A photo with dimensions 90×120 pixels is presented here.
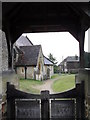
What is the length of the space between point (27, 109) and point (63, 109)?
2.61ft

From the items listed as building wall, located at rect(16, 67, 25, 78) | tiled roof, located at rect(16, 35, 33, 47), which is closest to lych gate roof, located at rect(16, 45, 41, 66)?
building wall, located at rect(16, 67, 25, 78)

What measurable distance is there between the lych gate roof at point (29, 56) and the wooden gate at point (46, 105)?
12.7m

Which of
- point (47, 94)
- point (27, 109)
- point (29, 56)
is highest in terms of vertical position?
point (29, 56)

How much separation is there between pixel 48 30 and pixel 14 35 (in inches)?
32.4

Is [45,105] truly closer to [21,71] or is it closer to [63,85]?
[63,85]

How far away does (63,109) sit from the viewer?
364 centimetres

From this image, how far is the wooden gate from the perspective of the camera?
358 centimetres

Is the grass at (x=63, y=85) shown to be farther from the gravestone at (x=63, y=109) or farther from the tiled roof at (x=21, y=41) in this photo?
the gravestone at (x=63, y=109)

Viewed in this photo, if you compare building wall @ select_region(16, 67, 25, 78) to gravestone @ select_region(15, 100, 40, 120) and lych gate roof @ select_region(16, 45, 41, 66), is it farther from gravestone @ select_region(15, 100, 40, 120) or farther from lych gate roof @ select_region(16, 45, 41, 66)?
gravestone @ select_region(15, 100, 40, 120)

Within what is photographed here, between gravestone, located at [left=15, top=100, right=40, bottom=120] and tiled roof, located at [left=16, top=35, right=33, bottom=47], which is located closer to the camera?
gravestone, located at [left=15, top=100, right=40, bottom=120]

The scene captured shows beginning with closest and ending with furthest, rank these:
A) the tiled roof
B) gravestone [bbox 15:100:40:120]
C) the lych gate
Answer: the lych gate < gravestone [bbox 15:100:40:120] < the tiled roof

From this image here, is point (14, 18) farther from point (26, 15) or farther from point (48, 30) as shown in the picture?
Answer: point (48, 30)

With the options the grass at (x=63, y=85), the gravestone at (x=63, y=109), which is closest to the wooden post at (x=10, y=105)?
the gravestone at (x=63, y=109)

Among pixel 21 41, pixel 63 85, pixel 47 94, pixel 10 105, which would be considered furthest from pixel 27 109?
pixel 21 41
